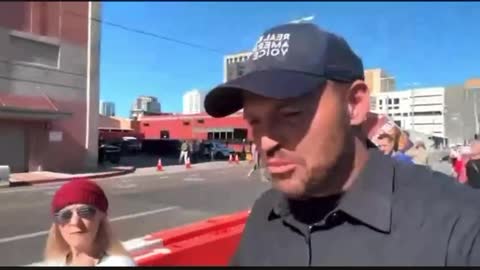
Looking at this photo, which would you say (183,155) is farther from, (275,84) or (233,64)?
(275,84)

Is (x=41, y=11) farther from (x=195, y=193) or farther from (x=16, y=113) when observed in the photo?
(x=195, y=193)

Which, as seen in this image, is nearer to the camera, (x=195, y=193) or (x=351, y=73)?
(x=351, y=73)

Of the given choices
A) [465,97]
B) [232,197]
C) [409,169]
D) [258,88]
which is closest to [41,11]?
[258,88]

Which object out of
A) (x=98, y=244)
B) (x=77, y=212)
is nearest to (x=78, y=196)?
(x=77, y=212)

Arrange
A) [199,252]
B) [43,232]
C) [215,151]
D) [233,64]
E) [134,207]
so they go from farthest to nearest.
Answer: [215,151] → [134,207] → [43,232] → [199,252] → [233,64]

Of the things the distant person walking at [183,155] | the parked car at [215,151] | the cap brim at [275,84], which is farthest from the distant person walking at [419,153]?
the parked car at [215,151]

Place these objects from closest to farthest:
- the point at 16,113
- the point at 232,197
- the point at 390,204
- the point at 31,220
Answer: the point at 390,204
the point at 16,113
the point at 31,220
the point at 232,197

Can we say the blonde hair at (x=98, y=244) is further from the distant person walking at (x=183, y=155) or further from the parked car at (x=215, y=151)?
the parked car at (x=215, y=151)

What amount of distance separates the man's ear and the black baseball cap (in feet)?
0.06

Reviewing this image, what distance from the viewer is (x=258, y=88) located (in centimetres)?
87

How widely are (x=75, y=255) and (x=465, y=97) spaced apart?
1.50 m

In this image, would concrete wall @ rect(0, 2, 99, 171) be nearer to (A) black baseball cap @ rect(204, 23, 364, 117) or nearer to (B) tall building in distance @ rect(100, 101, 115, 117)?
(B) tall building in distance @ rect(100, 101, 115, 117)

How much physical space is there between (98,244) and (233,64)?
3.06ft

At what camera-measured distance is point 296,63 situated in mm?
880
